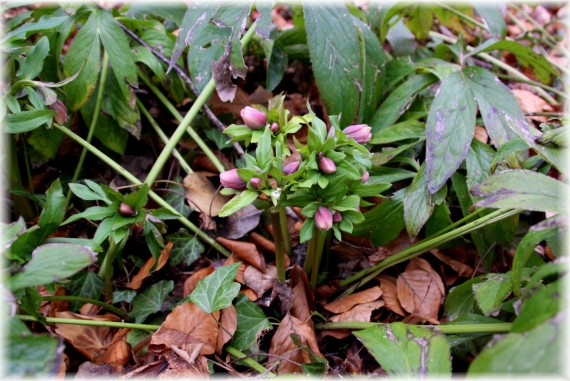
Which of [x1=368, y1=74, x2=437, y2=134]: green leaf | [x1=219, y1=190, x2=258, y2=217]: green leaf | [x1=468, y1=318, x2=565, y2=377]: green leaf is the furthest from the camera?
[x1=368, y1=74, x2=437, y2=134]: green leaf

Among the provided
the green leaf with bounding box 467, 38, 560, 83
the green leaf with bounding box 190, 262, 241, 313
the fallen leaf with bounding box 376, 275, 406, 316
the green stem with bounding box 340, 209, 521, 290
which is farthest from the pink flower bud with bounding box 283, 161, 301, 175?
the green leaf with bounding box 467, 38, 560, 83

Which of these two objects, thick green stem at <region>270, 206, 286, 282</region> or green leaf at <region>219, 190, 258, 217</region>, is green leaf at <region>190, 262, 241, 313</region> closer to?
thick green stem at <region>270, 206, 286, 282</region>

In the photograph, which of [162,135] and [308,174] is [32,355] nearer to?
[308,174]

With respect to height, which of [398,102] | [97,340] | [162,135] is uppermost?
[398,102]

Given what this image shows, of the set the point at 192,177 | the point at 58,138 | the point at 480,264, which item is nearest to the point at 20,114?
the point at 58,138

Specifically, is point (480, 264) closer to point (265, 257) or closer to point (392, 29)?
point (265, 257)

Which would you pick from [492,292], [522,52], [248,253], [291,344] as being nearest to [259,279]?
[248,253]
